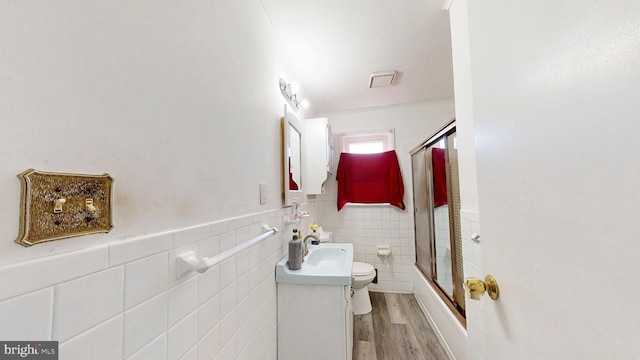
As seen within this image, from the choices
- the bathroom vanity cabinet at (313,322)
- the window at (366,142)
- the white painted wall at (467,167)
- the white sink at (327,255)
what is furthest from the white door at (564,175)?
the window at (366,142)

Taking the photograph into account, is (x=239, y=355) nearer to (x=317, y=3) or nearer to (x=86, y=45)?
(x=86, y=45)

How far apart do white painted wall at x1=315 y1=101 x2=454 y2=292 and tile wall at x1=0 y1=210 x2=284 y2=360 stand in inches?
76.2

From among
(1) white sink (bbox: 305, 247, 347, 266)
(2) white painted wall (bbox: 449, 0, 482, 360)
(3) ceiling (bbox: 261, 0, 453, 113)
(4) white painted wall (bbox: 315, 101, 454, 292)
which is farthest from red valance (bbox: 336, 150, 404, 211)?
(2) white painted wall (bbox: 449, 0, 482, 360)

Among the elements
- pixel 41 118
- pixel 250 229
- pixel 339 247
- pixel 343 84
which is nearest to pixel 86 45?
pixel 41 118

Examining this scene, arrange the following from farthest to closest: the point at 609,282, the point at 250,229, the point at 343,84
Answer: the point at 343,84, the point at 250,229, the point at 609,282

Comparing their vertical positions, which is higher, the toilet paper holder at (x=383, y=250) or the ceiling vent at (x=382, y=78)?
the ceiling vent at (x=382, y=78)

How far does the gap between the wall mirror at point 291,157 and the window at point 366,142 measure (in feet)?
3.57

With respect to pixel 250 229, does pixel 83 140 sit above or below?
above

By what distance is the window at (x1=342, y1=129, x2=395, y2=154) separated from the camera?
2979 millimetres

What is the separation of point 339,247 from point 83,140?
187cm

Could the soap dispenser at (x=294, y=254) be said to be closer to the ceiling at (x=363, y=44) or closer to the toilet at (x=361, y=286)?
the toilet at (x=361, y=286)

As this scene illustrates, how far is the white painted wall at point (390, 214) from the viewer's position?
2807 mm

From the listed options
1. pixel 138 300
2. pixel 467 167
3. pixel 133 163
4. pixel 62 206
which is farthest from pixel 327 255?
pixel 62 206

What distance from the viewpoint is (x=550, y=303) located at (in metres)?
0.44
